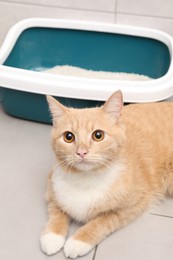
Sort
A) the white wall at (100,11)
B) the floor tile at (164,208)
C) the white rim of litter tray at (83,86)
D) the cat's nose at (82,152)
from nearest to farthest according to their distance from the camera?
the cat's nose at (82,152) → the floor tile at (164,208) → the white rim of litter tray at (83,86) → the white wall at (100,11)

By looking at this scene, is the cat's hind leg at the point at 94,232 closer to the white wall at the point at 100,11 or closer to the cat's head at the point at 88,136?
the cat's head at the point at 88,136

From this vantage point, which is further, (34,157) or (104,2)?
(104,2)

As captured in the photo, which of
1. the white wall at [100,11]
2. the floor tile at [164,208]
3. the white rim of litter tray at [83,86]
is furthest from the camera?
the white wall at [100,11]

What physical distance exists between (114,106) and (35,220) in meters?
0.51

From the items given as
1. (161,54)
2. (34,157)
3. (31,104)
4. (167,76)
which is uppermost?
(161,54)

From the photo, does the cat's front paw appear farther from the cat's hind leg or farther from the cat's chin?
the cat's chin

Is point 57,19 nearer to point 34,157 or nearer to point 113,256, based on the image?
point 34,157

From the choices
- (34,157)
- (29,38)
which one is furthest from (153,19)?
(34,157)

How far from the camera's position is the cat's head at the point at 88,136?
880 mm

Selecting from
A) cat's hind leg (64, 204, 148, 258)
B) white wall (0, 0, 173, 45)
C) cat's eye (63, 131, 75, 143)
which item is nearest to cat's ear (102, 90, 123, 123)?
cat's eye (63, 131, 75, 143)

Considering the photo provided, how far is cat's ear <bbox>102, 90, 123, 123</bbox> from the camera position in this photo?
2.91ft

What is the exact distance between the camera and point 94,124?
92 cm

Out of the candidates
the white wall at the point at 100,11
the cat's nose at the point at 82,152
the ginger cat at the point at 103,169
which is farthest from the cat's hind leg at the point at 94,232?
the white wall at the point at 100,11

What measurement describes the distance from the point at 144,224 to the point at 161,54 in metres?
0.94
